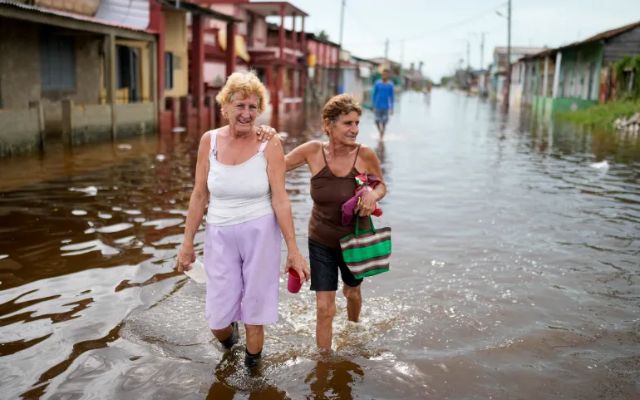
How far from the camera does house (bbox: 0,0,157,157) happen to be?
1290cm

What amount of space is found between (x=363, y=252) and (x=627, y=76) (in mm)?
27935

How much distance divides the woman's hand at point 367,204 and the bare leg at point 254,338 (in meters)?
0.97

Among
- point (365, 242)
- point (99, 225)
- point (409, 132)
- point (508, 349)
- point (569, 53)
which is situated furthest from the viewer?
point (569, 53)

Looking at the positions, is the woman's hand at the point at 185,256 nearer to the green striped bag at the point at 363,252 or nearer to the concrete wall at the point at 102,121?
the green striped bag at the point at 363,252

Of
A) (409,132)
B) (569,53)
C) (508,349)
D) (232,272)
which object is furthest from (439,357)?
(569,53)

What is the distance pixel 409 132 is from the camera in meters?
22.3

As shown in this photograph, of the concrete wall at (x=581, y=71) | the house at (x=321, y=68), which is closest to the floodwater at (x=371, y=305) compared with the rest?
the concrete wall at (x=581, y=71)

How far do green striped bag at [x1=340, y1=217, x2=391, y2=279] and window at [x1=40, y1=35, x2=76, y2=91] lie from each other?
15378 mm

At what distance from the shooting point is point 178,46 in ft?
81.9

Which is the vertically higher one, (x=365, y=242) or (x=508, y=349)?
(x=365, y=242)

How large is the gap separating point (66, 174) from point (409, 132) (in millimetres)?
14031

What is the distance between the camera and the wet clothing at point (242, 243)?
3.62 m

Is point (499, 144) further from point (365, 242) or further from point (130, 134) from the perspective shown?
point (365, 242)

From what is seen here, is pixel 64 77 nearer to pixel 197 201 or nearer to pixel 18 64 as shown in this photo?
pixel 18 64
